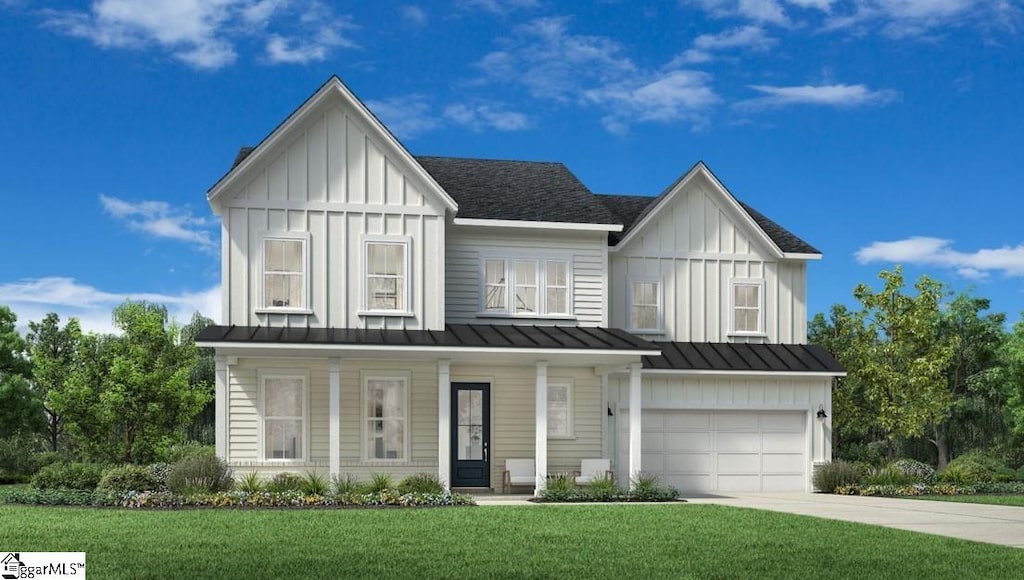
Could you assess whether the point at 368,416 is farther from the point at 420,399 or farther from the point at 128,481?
the point at 128,481

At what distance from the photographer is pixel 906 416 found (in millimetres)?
31922

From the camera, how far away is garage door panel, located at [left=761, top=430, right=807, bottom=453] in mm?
28062

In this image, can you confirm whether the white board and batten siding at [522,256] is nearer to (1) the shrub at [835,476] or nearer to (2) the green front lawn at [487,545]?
(1) the shrub at [835,476]

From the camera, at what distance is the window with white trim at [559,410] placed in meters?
26.9

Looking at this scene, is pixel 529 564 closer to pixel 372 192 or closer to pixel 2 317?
pixel 372 192

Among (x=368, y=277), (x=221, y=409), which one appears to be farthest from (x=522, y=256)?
(x=221, y=409)

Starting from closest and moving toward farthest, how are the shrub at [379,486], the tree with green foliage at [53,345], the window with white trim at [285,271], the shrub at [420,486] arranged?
the shrub at [379,486], the shrub at [420,486], the window with white trim at [285,271], the tree with green foliage at [53,345]

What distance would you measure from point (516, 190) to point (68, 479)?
12435mm

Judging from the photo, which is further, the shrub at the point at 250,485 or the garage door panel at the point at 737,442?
the garage door panel at the point at 737,442

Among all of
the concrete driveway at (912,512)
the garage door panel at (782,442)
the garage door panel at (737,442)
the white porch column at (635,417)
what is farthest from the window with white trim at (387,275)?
the garage door panel at (782,442)

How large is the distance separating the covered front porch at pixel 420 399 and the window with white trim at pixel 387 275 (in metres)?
1.08

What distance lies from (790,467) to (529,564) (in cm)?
1624

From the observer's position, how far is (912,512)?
21.1 metres

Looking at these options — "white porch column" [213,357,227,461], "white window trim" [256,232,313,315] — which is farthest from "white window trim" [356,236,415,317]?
"white porch column" [213,357,227,461]
